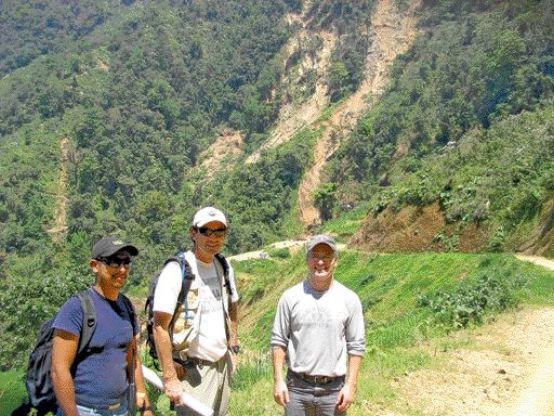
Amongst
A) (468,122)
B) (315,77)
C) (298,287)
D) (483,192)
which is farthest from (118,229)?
(298,287)

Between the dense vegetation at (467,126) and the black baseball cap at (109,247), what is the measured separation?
14400 mm

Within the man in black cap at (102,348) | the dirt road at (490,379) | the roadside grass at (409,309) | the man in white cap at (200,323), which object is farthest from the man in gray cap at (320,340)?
the dirt road at (490,379)

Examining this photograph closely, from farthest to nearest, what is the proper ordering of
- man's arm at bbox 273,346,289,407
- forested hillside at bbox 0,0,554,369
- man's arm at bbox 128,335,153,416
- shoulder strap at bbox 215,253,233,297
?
forested hillside at bbox 0,0,554,369 → shoulder strap at bbox 215,253,233,297 → man's arm at bbox 273,346,289,407 → man's arm at bbox 128,335,153,416

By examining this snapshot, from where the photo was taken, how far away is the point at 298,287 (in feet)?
14.6

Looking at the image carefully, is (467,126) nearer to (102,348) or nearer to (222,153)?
(222,153)

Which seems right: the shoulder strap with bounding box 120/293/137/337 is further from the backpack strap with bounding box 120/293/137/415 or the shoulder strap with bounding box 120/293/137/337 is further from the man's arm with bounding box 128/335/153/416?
the man's arm with bounding box 128/335/153/416

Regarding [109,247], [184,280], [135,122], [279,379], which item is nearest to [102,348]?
[109,247]

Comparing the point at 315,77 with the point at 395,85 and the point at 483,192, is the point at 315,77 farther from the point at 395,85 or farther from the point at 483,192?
the point at 483,192

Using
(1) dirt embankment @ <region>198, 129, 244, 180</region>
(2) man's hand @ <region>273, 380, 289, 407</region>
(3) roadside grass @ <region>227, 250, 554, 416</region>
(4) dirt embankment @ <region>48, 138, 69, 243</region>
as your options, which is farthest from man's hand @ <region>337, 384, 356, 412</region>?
(1) dirt embankment @ <region>198, 129, 244, 180</region>

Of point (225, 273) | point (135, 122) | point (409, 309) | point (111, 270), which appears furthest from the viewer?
point (135, 122)

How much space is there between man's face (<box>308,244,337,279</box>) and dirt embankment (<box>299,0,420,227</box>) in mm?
63027

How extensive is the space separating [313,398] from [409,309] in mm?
10685

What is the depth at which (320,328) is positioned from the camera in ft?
14.2

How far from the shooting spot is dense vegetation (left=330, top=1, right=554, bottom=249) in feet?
61.8
